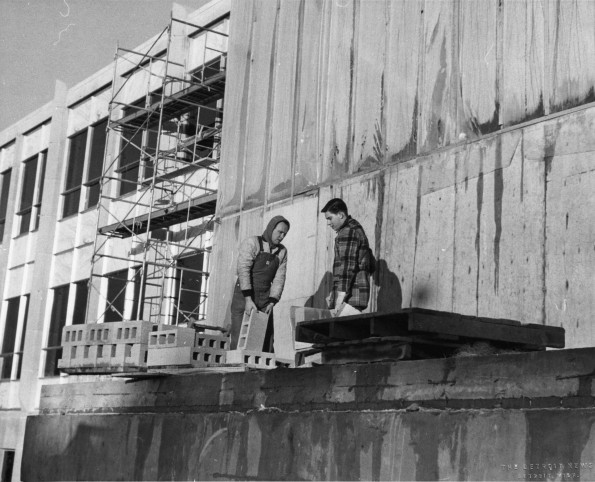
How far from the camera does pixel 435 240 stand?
1194 cm

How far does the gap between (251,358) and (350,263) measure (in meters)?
1.69

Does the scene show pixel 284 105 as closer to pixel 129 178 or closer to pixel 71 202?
pixel 129 178

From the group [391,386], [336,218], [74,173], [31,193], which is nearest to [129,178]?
[74,173]

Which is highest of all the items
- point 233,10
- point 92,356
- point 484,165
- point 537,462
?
point 233,10

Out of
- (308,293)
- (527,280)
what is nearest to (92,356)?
(308,293)

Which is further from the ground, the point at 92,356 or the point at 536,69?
the point at 536,69

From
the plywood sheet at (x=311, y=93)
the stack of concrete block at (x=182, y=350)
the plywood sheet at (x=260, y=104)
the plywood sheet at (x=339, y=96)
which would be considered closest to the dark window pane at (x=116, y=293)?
the plywood sheet at (x=260, y=104)

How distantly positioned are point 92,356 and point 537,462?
21.1ft

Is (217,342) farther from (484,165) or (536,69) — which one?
(536,69)

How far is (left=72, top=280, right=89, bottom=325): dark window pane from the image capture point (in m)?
26.3

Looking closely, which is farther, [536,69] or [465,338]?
[536,69]

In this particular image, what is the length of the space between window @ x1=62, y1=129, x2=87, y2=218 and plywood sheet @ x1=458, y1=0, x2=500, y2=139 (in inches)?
709

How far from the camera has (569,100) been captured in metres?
10.6

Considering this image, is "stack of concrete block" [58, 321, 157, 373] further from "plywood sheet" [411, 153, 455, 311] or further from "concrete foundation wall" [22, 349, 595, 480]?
"plywood sheet" [411, 153, 455, 311]
